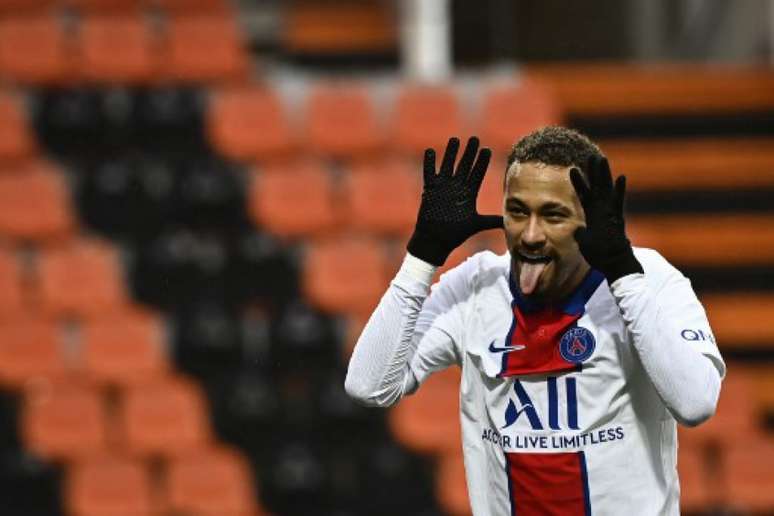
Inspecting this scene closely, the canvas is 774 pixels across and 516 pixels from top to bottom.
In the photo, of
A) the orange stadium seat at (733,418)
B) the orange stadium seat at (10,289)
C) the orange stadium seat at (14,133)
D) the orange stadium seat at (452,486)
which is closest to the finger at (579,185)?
the orange stadium seat at (452,486)

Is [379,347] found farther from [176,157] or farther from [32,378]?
[176,157]

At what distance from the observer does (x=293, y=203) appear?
20.2 feet

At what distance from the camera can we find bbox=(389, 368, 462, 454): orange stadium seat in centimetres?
546

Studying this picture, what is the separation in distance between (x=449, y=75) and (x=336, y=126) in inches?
23.1

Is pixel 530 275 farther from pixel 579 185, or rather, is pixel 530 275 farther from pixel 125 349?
pixel 125 349

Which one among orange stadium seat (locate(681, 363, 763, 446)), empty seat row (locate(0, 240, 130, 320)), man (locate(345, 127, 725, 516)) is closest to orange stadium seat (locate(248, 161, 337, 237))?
empty seat row (locate(0, 240, 130, 320))

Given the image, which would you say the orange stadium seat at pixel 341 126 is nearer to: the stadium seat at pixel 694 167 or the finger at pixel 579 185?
the stadium seat at pixel 694 167

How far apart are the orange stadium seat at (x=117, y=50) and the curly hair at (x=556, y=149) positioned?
4.52 meters

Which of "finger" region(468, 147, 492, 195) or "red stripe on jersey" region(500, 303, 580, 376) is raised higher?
"finger" region(468, 147, 492, 195)

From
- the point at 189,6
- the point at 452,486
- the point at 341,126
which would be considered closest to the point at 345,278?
the point at 341,126

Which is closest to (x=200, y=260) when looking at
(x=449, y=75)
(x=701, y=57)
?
(x=449, y=75)

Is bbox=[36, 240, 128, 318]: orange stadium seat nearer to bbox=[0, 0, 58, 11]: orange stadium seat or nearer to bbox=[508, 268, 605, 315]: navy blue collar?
bbox=[0, 0, 58, 11]: orange stadium seat

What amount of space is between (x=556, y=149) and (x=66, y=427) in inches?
143

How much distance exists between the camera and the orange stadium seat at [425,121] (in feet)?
20.9
